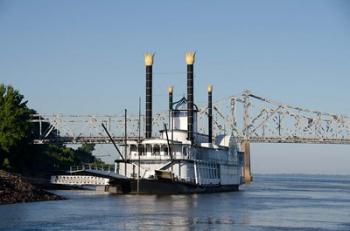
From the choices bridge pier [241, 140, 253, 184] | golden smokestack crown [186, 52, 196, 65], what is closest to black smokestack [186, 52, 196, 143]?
golden smokestack crown [186, 52, 196, 65]

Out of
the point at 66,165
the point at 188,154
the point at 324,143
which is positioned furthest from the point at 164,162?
the point at 324,143

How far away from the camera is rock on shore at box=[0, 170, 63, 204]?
61.3 meters

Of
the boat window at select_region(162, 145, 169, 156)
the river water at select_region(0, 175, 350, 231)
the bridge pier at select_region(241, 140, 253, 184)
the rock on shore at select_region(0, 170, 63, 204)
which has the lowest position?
the river water at select_region(0, 175, 350, 231)

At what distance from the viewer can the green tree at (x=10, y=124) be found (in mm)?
103375

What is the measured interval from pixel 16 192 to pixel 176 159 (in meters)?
25.1

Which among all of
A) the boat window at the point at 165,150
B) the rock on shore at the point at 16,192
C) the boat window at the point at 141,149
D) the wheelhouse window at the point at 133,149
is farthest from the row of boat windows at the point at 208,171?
the rock on shore at the point at 16,192

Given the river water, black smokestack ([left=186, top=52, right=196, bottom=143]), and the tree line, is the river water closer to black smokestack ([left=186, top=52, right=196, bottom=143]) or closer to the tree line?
black smokestack ([left=186, top=52, right=196, bottom=143])

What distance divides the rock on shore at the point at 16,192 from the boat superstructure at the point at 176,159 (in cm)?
1485

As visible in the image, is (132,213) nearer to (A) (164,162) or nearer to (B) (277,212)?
(B) (277,212)

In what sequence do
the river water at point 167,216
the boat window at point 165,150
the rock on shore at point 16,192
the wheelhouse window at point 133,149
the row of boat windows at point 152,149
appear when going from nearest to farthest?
the river water at point 167,216 → the rock on shore at point 16,192 → the row of boat windows at point 152,149 → the boat window at point 165,150 → the wheelhouse window at point 133,149

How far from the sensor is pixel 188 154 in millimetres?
88312

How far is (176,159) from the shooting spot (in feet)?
282

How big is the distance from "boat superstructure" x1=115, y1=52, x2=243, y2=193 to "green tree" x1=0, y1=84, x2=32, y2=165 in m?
19.3

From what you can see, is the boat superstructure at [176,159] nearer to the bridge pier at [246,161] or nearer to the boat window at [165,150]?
the boat window at [165,150]
